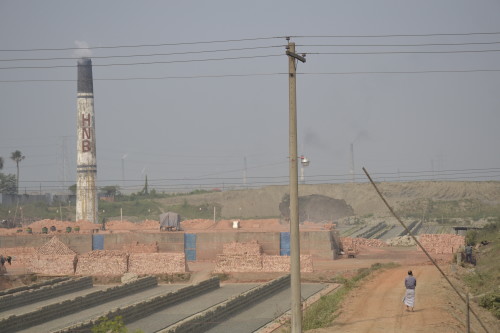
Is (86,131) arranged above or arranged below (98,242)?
above

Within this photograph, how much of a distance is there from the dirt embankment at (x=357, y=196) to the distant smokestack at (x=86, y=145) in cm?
4114

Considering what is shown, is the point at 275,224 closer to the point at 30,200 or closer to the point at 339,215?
the point at 339,215

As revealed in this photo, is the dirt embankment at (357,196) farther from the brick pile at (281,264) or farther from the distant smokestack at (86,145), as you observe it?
the brick pile at (281,264)

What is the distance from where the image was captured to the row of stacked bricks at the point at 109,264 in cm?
4184

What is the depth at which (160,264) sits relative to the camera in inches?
1649

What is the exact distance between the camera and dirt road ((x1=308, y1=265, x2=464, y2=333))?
888 inches

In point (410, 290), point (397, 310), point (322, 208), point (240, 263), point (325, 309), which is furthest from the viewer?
point (322, 208)

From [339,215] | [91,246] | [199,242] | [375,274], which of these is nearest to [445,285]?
[375,274]

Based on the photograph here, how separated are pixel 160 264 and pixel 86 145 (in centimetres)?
4129

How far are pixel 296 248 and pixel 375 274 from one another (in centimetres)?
1888

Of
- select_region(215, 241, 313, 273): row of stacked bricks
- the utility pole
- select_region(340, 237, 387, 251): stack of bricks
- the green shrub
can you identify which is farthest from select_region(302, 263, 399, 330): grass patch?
select_region(340, 237, 387, 251): stack of bricks

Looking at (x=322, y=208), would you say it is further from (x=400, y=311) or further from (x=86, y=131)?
(x=400, y=311)

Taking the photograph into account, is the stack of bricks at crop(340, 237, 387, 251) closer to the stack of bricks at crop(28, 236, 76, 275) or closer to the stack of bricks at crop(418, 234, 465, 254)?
the stack of bricks at crop(418, 234, 465, 254)

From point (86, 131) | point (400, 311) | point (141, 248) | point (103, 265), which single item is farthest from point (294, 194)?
point (86, 131)
